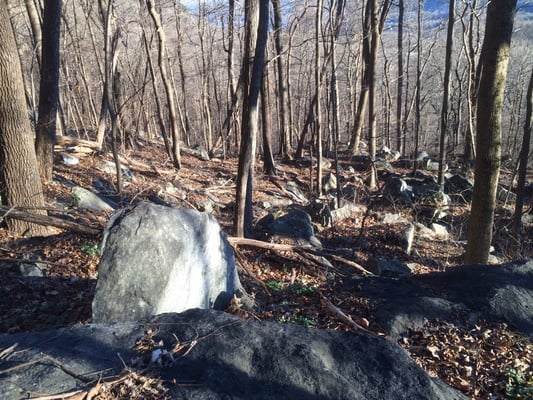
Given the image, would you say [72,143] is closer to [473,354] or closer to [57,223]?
[57,223]

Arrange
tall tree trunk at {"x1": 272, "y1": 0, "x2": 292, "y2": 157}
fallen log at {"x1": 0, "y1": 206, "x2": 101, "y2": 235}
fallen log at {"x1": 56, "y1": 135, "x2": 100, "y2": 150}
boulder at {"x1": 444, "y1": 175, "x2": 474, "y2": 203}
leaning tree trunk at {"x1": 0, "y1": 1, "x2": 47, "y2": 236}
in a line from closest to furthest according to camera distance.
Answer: fallen log at {"x1": 0, "y1": 206, "x2": 101, "y2": 235}, leaning tree trunk at {"x1": 0, "y1": 1, "x2": 47, "y2": 236}, fallen log at {"x1": 56, "y1": 135, "x2": 100, "y2": 150}, boulder at {"x1": 444, "y1": 175, "x2": 474, "y2": 203}, tall tree trunk at {"x1": 272, "y1": 0, "x2": 292, "y2": 157}

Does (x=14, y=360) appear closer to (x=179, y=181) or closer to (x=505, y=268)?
(x=505, y=268)

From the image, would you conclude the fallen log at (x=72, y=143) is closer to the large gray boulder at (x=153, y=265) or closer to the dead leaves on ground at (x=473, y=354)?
the large gray boulder at (x=153, y=265)

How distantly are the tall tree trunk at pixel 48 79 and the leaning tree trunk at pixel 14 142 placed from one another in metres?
2.36

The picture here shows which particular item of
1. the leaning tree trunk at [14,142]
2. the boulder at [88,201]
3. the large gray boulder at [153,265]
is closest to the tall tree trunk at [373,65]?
the boulder at [88,201]

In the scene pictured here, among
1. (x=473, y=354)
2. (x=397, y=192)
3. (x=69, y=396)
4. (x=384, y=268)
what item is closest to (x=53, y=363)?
(x=69, y=396)

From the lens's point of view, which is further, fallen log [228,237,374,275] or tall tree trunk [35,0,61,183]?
tall tree trunk [35,0,61,183]

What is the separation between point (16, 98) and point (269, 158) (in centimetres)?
1016

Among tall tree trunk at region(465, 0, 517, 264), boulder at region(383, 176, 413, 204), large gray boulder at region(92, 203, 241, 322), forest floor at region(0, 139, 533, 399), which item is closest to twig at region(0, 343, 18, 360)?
large gray boulder at region(92, 203, 241, 322)

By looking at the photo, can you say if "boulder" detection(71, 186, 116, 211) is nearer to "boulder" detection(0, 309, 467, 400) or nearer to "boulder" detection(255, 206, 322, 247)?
"boulder" detection(255, 206, 322, 247)

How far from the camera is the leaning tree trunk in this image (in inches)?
232

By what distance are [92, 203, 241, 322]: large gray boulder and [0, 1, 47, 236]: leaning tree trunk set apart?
3.46 m

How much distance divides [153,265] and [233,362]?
4.80 ft

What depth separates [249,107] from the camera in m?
6.54
